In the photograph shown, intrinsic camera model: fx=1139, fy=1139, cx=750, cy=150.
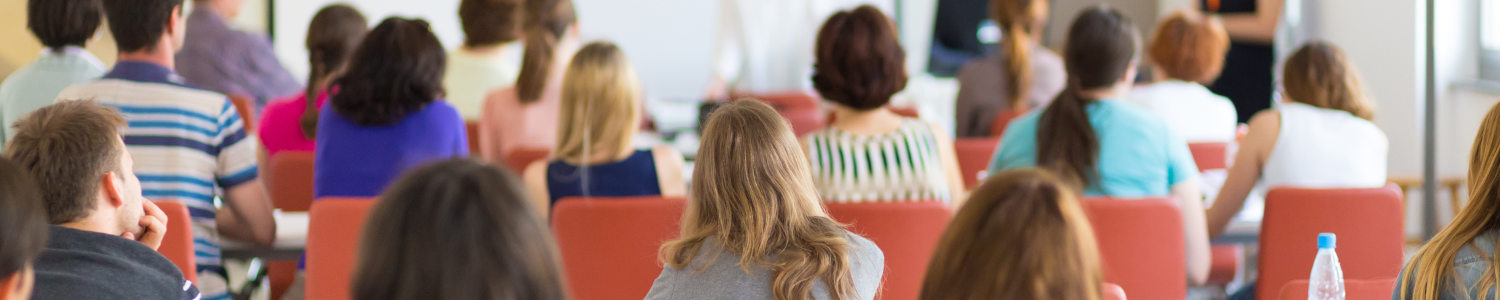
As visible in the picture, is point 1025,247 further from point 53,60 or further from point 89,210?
point 53,60

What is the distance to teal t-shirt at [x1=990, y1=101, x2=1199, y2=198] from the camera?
2816 millimetres

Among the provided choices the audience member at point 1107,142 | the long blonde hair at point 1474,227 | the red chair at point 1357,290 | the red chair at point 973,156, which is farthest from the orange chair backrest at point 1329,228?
the red chair at point 973,156

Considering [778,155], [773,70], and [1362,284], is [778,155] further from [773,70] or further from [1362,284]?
→ [773,70]

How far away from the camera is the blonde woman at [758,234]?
5.36ft

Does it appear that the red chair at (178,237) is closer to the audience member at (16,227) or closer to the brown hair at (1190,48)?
the audience member at (16,227)

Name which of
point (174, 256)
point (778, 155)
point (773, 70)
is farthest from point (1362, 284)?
point (773, 70)

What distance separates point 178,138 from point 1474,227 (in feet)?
8.11

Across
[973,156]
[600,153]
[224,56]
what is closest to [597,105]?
[600,153]

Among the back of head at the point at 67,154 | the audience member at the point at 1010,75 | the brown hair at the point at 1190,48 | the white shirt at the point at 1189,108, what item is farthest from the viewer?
the audience member at the point at 1010,75

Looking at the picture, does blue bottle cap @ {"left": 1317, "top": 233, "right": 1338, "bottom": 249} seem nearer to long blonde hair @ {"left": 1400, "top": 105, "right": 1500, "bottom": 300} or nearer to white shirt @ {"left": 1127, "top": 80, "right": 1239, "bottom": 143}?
long blonde hair @ {"left": 1400, "top": 105, "right": 1500, "bottom": 300}

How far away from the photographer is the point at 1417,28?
205 inches

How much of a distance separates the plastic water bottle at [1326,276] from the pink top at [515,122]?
2.45 metres

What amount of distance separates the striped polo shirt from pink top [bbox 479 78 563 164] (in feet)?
4.11

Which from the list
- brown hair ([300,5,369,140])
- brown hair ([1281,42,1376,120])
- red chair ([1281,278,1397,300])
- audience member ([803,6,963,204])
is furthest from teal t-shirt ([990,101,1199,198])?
brown hair ([300,5,369,140])
